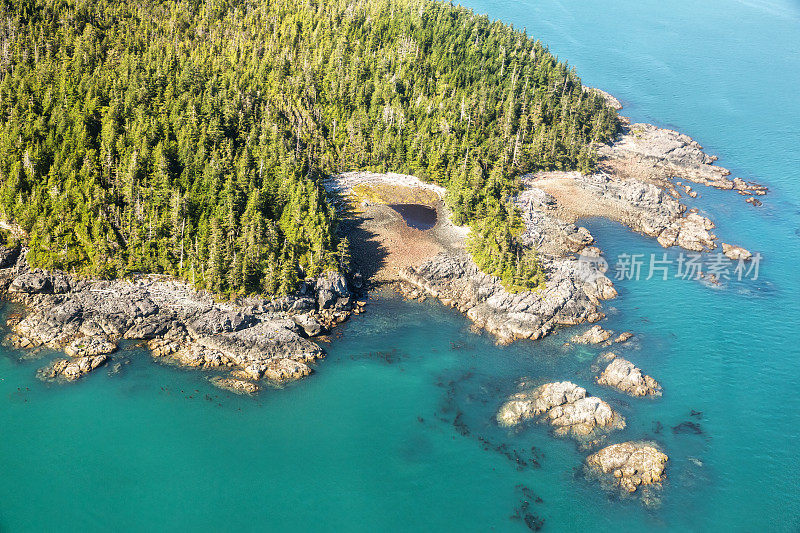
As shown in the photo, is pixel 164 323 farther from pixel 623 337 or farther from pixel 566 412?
pixel 623 337

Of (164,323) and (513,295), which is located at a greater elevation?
(513,295)

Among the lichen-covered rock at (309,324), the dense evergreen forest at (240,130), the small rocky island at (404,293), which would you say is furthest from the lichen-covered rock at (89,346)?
the lichen-covered rock at (309,324)

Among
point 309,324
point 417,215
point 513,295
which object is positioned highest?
point 417,215

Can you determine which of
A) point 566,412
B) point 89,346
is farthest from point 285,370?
point 566,412

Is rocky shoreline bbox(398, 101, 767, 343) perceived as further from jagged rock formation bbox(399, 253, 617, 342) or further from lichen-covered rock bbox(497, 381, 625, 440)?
lichen-covered rock bbox(497, 381, 625, 440)

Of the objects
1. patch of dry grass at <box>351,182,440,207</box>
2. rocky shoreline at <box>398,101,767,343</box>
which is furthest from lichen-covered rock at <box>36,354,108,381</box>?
patch of dry grass at <box>351,182,440,207</box>

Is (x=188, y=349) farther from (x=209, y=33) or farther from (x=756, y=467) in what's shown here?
(x=209, y=33)
